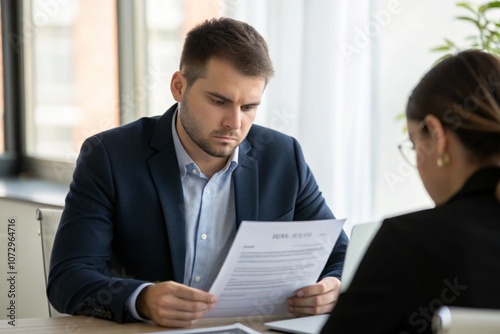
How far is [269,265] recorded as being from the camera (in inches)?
74.4

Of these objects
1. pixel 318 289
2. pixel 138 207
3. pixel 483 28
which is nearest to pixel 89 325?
pixel 138 207

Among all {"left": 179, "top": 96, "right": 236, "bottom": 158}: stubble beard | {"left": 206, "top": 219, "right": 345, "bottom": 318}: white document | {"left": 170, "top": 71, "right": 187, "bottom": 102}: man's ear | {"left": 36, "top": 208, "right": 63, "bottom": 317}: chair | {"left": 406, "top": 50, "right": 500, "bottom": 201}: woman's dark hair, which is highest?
{"left": 406, "top": 50, "right": 500, "bottom": 201}: woman's dark hair

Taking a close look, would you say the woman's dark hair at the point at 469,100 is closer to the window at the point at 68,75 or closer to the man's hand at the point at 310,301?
the man's hand at the point at 310,301

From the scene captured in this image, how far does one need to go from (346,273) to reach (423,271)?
2.62 ft

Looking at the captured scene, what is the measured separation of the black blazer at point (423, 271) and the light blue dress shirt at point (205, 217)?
94cm

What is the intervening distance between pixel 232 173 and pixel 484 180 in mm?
1085

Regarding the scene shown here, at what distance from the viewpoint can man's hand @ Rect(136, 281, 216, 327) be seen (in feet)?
6.17

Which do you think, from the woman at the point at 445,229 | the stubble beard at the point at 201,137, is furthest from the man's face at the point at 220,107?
the woman at the point at 445,229

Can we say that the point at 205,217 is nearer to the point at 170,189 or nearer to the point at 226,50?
the point at 170,189

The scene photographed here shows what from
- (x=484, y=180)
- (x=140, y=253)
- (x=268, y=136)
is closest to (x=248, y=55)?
(x=268, y=136)

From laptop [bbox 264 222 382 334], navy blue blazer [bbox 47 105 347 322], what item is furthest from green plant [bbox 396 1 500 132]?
laptop [bbox 264 222 382 334]

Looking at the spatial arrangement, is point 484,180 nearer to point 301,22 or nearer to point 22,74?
point 301,22

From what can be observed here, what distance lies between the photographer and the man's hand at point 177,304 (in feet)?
6.17

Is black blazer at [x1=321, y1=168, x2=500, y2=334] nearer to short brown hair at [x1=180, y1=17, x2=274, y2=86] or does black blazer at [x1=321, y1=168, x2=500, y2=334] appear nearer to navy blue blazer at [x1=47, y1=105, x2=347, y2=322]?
navy blue blazer at [x1=47, y1=105, x2=347, y2=322]
